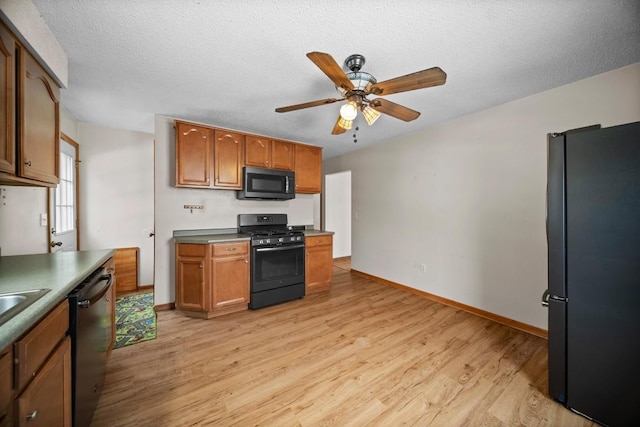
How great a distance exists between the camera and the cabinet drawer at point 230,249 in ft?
9.07

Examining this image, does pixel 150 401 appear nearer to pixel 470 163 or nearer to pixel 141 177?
pixel 141 177

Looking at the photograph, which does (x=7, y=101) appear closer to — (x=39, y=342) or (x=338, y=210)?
(x=39, y=342)

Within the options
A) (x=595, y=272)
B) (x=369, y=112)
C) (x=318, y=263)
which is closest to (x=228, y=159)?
(x=318, y=263)

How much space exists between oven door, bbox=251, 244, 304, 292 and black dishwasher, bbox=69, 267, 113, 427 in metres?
1.52

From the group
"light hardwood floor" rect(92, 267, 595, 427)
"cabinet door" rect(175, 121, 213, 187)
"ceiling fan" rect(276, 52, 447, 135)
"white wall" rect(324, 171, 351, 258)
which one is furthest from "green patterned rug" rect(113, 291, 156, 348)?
"white wall" rect(324, 171, 351, 258)

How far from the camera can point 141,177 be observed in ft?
12.0

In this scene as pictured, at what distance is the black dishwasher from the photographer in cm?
114

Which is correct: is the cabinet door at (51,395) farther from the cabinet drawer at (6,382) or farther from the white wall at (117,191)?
the white wall at (117,191)

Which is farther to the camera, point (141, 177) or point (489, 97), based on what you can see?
point (141, 177)

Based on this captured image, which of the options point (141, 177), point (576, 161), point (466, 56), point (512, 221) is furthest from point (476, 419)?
point (141, 177)

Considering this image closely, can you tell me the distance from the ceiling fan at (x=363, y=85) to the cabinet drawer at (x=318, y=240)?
1862mm

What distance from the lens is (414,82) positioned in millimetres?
1474

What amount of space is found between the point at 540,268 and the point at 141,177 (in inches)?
203

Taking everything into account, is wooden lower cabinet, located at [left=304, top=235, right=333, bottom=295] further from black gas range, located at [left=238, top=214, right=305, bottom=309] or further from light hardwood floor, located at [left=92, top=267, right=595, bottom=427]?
light hardwood floor, located at [left=92, top=267, right=595, bottom=427]
